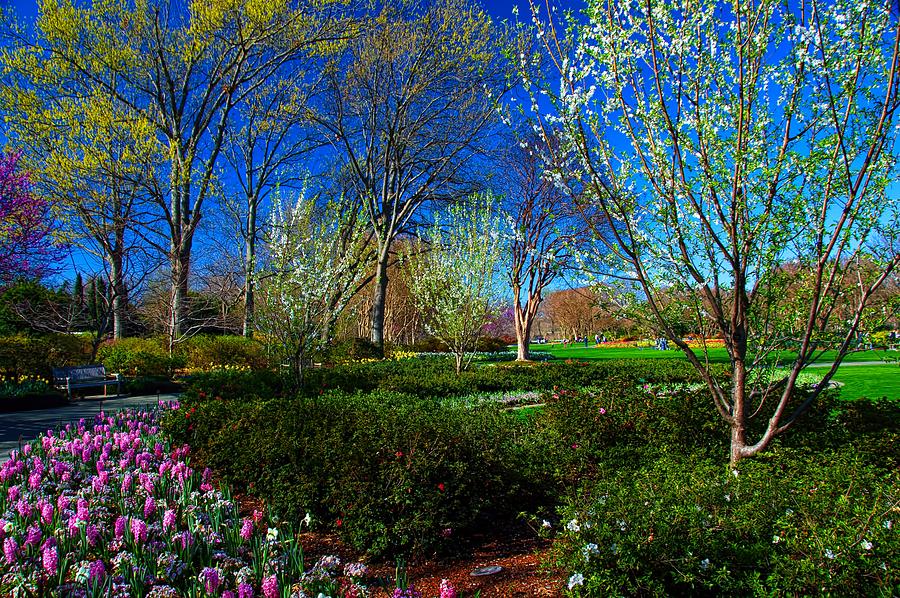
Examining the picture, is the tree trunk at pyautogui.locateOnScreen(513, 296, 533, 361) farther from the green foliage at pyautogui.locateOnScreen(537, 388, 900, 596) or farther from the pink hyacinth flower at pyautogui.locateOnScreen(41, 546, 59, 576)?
the pink hyacinth flower at pyautogui.locateOnScreen(41, 546, 59, 576)

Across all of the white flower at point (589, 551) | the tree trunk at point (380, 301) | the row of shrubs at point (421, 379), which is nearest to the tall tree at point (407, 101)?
the tree trunk at point (380, 301)

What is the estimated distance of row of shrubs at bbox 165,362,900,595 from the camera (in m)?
2.24

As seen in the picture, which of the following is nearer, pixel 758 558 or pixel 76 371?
pixel 758 558

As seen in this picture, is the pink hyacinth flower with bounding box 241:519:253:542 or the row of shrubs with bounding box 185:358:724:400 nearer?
the pink hyacinth flower with bounding box 241:519:253:542

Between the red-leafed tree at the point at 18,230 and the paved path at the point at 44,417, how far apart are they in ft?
10.0

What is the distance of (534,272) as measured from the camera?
70.7ft

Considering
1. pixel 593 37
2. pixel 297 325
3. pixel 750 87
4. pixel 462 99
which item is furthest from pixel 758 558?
pixel 462 99

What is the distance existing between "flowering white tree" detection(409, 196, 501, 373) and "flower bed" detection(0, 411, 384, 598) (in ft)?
28.0

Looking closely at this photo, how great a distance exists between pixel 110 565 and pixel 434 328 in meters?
10.7

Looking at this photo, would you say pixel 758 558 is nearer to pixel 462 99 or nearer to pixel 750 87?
pixel 750 87

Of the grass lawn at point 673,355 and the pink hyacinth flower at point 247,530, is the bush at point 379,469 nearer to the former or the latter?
the pink hyacinth flower at point 247,530

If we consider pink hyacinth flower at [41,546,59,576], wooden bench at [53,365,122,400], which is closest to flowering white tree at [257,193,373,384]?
wooden bench at [53,365,122,400]

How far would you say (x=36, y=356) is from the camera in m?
11.3

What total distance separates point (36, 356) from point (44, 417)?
4349mm
